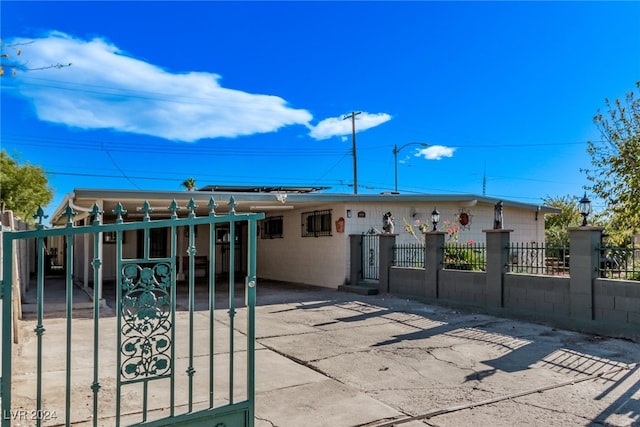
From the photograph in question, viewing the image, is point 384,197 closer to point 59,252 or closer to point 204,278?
point 204,278

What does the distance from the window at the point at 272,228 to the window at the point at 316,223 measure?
1.94 metres

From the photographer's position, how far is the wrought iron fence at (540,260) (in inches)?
312

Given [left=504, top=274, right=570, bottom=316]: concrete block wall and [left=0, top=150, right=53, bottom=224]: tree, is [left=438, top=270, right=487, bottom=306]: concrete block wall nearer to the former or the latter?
[left=504, top=274, right=570, bottom=316]: concrete block wall

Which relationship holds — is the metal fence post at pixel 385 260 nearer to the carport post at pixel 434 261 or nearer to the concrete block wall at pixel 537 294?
the carport post at pixel 434 261

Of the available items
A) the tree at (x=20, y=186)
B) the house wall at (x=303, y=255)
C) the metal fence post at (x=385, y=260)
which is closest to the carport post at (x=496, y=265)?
the metal fence post at (x=385, y=260)

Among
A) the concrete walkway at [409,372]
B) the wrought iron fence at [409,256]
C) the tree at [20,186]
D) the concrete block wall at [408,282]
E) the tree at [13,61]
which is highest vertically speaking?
the tree at [20,186]

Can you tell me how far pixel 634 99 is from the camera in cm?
957

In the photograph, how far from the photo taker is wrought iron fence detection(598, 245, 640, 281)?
6.94m

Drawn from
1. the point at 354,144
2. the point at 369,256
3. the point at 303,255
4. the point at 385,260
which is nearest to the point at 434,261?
the point at 385,260

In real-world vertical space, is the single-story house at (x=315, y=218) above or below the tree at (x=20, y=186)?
below

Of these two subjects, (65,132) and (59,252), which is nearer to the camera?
(59,252)

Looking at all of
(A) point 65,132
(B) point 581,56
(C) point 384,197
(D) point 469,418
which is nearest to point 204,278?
(C) point 384,197

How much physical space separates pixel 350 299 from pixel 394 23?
7064 mm

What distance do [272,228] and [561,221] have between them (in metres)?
19.8
